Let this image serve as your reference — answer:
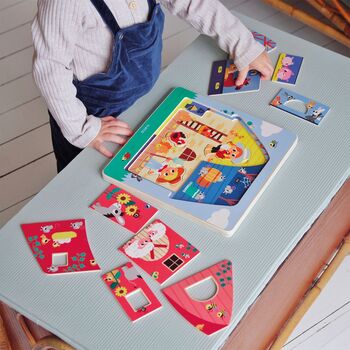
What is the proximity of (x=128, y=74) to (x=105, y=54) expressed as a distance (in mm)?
63

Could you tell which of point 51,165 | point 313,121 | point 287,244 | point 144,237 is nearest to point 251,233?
point 287,244

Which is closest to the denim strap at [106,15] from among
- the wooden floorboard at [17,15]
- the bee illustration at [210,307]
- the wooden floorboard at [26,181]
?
the bee illustration at [210,307]

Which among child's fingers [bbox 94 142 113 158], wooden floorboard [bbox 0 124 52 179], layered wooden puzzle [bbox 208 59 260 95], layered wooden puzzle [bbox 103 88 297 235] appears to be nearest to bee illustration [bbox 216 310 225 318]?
layered wooden puzzle [bbox 103 88 297 235]

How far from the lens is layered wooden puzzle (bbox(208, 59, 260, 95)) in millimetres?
1220

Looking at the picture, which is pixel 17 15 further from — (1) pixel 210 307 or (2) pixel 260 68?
(1) pixel 210 307

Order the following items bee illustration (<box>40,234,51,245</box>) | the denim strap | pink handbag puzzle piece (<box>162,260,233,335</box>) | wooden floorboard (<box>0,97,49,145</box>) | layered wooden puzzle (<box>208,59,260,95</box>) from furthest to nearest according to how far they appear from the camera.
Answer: wooden floorboard (<box>0,97,49,145</box>)
layered wooden puzzle (<box>208,59,260,95</box>)
the denim strap
bee illustration (<box>40,234,51,245</box>)
pink handbag puzzle piece (<box>162,260,233,335</box>)

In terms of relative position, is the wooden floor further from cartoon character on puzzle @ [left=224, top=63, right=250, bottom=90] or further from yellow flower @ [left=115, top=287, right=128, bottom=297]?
yellow flower @ [left=115, top=287, right=128, bottom=297]

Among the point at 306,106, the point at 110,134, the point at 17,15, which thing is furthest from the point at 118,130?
the point at 17,15

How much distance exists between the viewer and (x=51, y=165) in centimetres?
194

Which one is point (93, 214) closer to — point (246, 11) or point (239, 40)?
point (239, 40)

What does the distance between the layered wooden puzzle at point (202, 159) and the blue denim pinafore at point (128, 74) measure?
0.10 m

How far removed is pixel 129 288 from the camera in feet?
3.09

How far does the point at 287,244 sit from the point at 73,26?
21.0 inches

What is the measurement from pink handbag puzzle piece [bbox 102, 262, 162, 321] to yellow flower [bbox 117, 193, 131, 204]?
0.41ft
